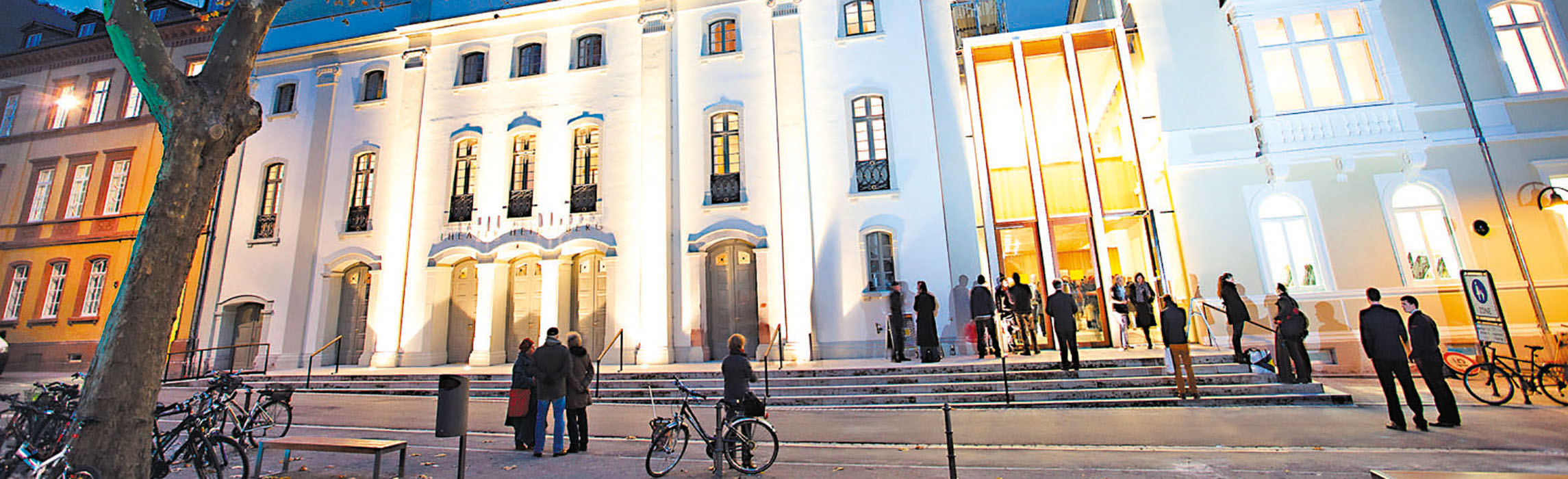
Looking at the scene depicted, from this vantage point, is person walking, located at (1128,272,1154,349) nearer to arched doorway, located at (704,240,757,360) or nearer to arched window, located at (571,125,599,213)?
arched doorway, located at (704,240,757,360)

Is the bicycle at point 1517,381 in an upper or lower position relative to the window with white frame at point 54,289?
lower

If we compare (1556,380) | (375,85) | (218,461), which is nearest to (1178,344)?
(1556,380)

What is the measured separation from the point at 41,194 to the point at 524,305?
1761 cm

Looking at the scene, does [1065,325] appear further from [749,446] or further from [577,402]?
[577,402]

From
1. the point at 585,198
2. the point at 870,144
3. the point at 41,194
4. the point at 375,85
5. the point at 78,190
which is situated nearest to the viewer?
the point at 870,144

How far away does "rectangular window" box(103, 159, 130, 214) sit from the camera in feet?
61.4

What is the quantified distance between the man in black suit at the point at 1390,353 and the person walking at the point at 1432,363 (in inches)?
7.1

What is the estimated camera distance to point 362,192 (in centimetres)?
1673

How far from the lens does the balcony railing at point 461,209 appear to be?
52.3ft

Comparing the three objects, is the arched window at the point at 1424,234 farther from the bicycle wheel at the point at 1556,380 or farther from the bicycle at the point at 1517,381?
the bicycle wheel at the point at 1556,380

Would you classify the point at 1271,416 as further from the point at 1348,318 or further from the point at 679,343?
the point at 679,343

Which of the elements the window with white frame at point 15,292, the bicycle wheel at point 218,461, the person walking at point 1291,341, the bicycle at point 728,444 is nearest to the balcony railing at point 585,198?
the bicycle wheel at point 218,461

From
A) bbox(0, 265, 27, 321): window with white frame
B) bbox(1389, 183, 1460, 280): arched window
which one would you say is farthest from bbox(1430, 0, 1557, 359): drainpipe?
bbox(0, 265, 27, 321): window with white frame

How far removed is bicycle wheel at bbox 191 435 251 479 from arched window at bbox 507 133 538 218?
390 inches
